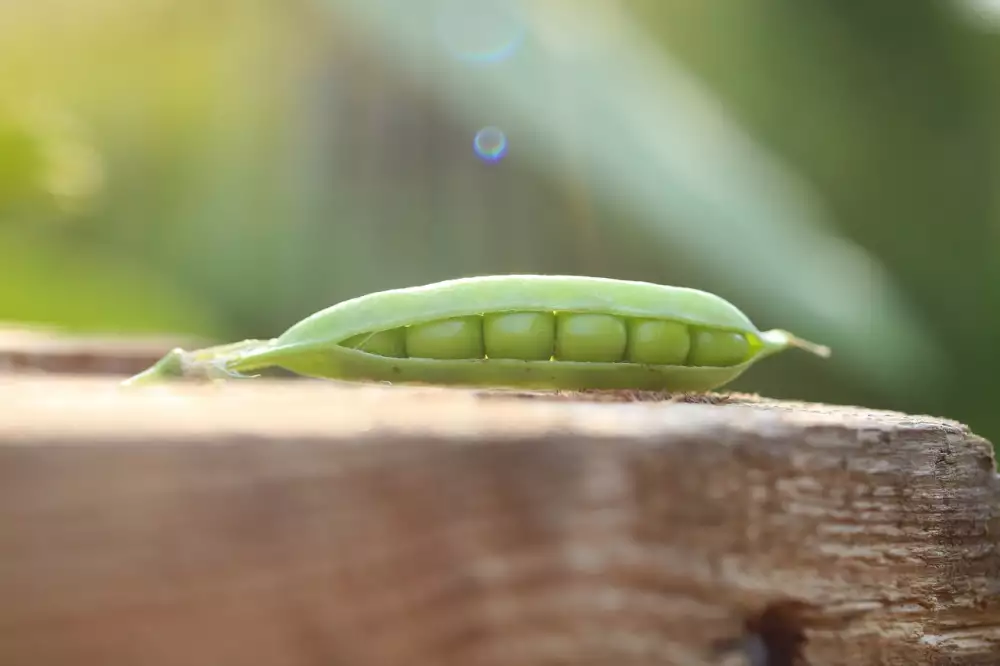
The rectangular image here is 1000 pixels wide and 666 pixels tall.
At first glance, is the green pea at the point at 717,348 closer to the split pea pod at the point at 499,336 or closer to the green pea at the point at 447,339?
the split pea pod at the point at 499,336

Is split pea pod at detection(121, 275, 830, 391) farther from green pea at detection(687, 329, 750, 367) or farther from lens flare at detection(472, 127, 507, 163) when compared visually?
lens flare at detection(472, 127, 507, 163)

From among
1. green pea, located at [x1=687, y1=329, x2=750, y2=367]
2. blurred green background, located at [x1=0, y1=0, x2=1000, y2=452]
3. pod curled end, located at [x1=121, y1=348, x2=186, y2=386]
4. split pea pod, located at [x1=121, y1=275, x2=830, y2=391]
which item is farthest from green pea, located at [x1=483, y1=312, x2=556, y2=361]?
blurred green background, located at [x1=0, y1=0, x2=1000, y2=452]

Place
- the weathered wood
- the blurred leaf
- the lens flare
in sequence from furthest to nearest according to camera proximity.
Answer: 1. the lens flare
2. the blurred leaf
3. the weathered wood

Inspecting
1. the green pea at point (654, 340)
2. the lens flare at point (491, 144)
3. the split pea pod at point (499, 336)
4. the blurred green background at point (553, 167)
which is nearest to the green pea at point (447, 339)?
the split pea pod at point (499, 336)

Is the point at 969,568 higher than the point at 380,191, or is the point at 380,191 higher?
the point at 380,191

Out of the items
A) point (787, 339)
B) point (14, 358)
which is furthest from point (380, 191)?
point (787, 339)

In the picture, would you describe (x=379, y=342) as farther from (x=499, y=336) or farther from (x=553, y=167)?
(x=553, y=167)

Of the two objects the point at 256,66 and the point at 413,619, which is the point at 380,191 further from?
the point at 413,619
